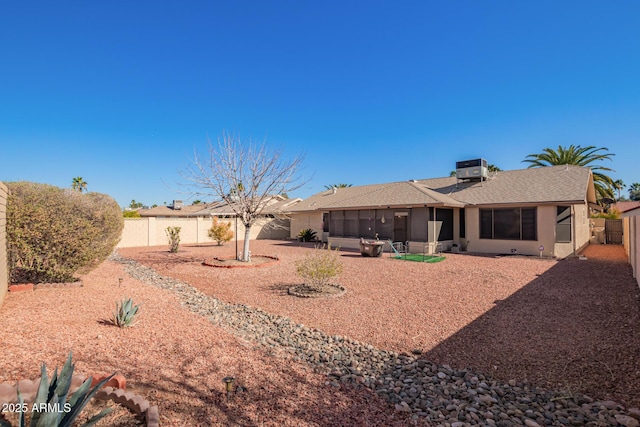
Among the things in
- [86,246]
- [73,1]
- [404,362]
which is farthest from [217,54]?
[404,362]

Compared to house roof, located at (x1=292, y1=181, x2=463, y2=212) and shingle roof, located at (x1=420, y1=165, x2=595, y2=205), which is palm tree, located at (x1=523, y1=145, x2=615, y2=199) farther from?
house roof, located at (x1=292, y1=181, x2=463, y2=212)

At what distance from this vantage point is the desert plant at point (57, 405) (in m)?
2.07

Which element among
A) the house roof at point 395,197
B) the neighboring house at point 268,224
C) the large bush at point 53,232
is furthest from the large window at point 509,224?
the large bush at point 53,232

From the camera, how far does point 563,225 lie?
14867 mm

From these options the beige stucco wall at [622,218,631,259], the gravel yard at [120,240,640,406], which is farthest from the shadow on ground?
the beige stucco wall at [622,218,631,259]

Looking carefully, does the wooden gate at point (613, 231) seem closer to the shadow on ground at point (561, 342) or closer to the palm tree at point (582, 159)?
the palm tree at point (582, 159)

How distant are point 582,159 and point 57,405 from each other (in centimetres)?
3395

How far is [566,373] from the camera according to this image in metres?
4.39

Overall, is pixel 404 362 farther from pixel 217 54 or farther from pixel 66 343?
pixel 217 54

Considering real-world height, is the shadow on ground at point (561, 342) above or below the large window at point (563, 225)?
below

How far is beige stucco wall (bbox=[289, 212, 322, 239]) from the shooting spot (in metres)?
26.0

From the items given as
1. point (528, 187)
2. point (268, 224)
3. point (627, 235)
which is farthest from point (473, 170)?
point (268, 224)

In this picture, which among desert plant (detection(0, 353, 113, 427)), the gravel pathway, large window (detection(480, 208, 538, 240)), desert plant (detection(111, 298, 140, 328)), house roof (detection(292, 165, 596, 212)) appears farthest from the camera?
large window (detection(480, 208, 538, 240))

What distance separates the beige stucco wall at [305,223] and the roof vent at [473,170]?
420 inches
